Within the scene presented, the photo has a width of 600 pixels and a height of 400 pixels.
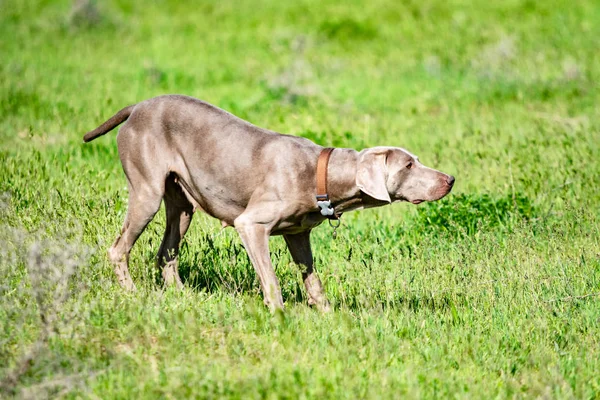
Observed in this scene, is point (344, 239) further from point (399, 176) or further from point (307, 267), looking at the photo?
point (399, 176)

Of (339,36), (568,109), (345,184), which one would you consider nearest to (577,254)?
(345,184)

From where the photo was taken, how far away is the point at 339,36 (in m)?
16.5

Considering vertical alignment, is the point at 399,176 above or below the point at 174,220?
above

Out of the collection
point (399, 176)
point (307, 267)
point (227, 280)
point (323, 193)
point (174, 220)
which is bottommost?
point (227, 280)

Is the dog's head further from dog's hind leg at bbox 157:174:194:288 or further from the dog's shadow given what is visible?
dog's hind leg at bbox 157:174:194:288

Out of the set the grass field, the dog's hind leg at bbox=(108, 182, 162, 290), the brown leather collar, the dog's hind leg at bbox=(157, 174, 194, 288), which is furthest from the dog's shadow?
the brown leather collar

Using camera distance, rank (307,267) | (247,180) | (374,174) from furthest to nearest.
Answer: (307,267), (247,180), (374,174)

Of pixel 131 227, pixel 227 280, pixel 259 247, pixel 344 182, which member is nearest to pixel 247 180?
pixel 259 247

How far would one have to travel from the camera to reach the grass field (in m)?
4.80

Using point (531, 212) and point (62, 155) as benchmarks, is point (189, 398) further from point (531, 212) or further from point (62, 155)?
point (62, 155)

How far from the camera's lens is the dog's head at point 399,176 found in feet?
19.3

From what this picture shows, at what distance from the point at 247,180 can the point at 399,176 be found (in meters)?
1.12

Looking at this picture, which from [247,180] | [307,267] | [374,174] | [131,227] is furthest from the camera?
[131,227]

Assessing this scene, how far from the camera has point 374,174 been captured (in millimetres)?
5875
